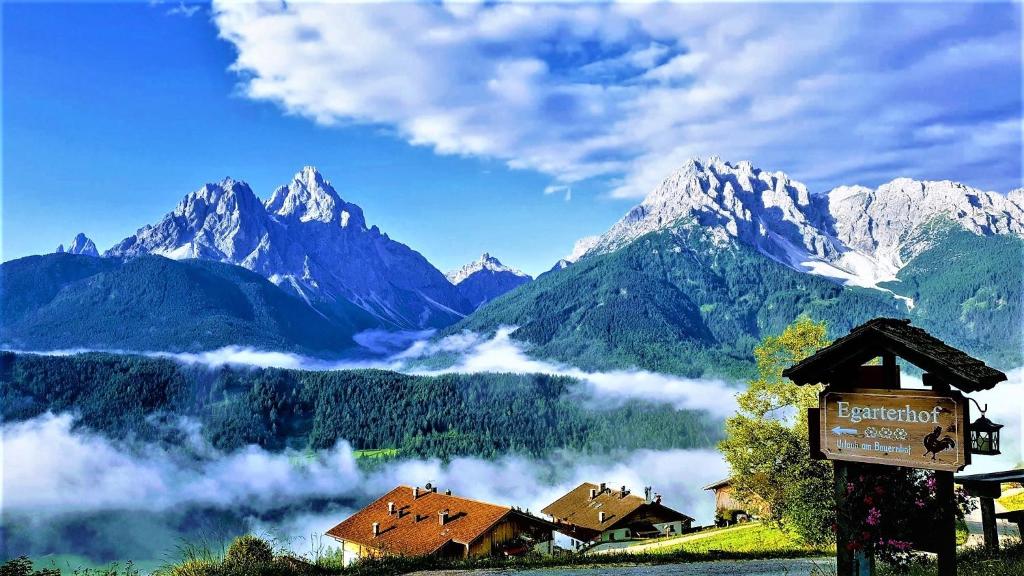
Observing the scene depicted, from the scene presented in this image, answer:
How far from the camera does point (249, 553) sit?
53.5ft

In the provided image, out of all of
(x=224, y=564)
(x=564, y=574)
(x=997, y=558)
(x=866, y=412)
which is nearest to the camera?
(x=866, y=412)

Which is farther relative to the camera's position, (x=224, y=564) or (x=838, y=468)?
(x=224, y=564)

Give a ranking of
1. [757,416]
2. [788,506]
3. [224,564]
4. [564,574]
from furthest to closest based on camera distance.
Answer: [757,416] < [788,506] < [564,574] < [224,564]

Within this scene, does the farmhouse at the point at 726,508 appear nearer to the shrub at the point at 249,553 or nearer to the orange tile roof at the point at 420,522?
the orange tile roof at the point at 420,522

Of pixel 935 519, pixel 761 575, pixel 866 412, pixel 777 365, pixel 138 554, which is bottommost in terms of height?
pixel 138 554

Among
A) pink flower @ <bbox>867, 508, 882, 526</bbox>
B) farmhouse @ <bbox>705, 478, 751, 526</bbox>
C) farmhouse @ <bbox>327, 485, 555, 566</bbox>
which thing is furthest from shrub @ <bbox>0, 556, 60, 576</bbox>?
farmhouse @ <bbox>705, 478, 751, 526</bbox>

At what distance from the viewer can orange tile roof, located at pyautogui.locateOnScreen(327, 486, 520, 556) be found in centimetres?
5438

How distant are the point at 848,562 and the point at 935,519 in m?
1.67

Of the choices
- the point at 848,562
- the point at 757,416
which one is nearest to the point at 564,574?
the point at 848,562

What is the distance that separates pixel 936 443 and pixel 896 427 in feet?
2.03

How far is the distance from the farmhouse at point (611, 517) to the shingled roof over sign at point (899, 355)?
2353 inches

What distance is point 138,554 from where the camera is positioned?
617 ft

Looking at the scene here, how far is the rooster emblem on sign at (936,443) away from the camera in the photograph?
11375 millimetres

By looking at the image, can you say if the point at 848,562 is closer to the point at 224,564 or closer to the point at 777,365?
Answer: the point at 224,564
